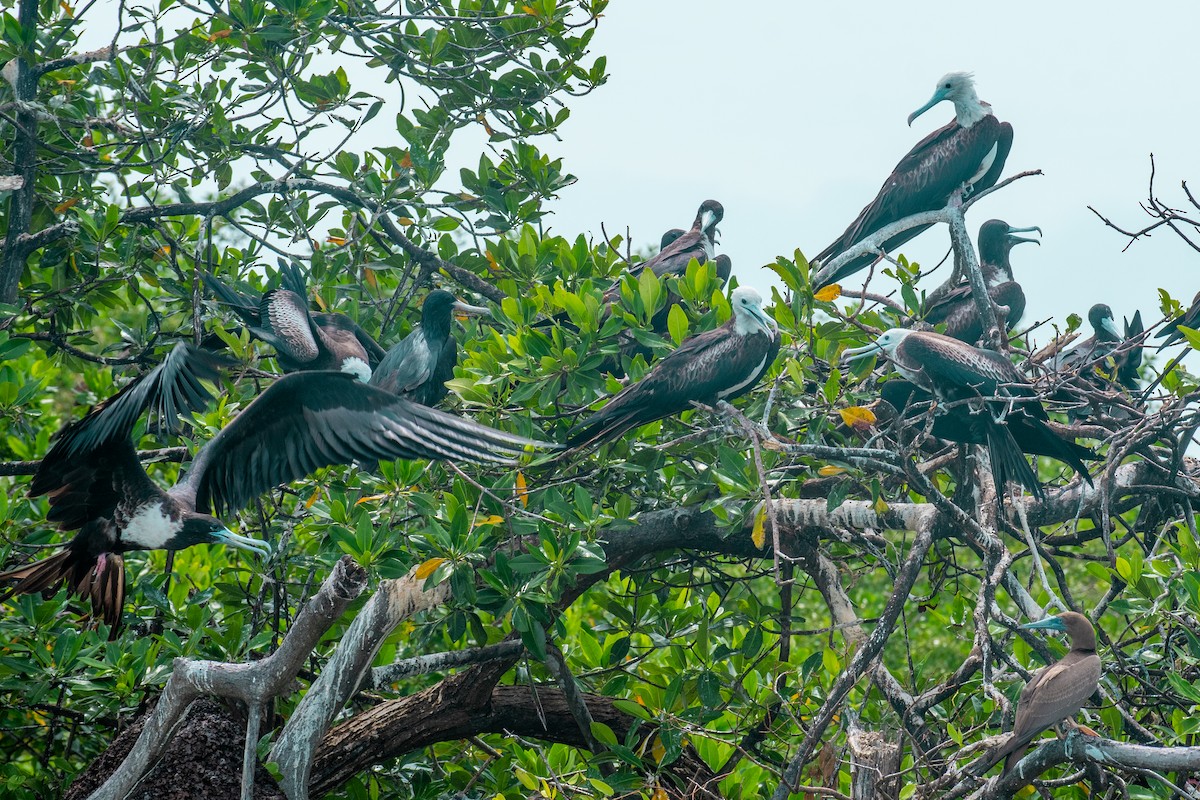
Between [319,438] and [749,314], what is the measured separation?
1709 mm

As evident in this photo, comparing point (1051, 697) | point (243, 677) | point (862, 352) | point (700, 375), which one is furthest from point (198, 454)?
point (1051, 697)

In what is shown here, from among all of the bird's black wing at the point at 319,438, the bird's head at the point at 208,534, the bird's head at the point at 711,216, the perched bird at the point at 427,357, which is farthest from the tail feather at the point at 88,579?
the bird's head at the point at 711,216

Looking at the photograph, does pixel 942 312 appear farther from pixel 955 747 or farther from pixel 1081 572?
pixel 1081 572

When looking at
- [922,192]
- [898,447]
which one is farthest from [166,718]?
[922,192]

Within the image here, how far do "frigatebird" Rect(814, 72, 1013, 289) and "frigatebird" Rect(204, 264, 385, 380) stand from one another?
6.33 feet

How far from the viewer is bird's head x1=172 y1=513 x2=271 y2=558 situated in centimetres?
390

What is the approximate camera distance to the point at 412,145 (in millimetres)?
4828

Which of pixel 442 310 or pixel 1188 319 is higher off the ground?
pixel 442 310

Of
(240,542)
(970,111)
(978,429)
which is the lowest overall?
(978,429)

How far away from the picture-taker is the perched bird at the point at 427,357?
4.69 meters

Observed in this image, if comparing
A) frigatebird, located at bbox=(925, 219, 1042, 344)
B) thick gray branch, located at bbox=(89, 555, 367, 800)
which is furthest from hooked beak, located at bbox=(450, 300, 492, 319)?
thick gray branch, located at bbox=(89, 555, 367, 800)

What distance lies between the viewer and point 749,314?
4.61 m

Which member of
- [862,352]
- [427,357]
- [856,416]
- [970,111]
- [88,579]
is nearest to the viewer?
[856,416]

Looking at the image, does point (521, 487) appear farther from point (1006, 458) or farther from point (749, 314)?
point (1006, 458)
